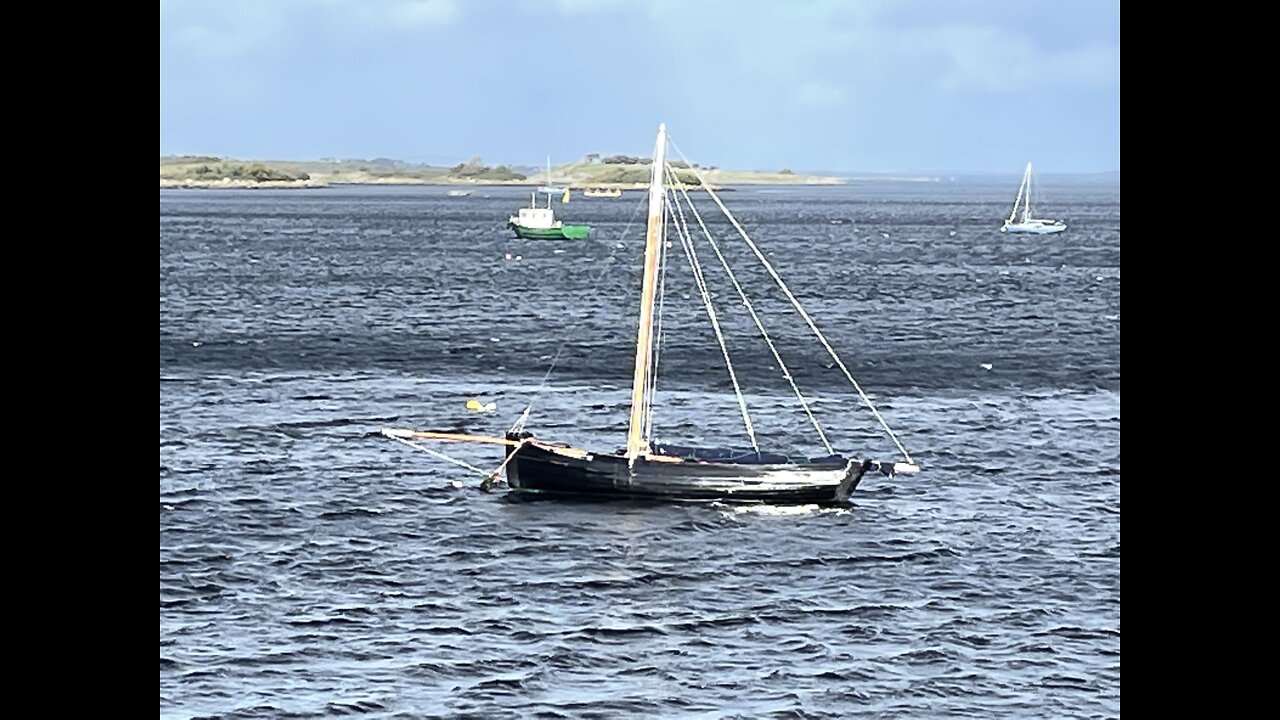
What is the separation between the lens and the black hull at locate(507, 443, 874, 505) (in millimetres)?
49250

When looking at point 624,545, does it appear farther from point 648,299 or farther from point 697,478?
point 648,299

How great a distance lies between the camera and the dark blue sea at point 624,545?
1326 inches

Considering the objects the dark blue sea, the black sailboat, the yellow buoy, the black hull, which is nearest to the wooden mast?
the black sailboat

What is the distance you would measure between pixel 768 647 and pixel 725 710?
4552mm

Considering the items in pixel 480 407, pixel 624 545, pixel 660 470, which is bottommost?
pixel 624 545

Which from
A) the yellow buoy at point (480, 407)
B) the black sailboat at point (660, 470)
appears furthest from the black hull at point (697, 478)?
the yellow buoy at point (480, 407)

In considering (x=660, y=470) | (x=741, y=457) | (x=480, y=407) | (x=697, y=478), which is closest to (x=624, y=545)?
(x=660, y=470)

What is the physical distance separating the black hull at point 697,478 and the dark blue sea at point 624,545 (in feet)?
1.78

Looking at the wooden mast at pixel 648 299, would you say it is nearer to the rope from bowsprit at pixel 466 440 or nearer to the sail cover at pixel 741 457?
the sail cover at pixel 741 457

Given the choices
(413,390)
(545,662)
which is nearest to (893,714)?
(545,662)

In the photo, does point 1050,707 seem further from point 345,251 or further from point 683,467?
point 345,251

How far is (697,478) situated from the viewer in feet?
162

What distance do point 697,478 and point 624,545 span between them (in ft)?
15.9

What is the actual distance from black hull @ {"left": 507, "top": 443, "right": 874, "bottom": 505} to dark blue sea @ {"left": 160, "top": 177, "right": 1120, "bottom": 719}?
1.78ft
